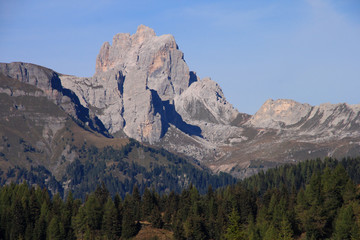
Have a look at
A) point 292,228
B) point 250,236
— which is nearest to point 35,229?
point 250,236

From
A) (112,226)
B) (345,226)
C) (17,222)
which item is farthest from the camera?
(112,226)

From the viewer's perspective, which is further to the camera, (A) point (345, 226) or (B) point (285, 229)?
(B) point (285, 229)

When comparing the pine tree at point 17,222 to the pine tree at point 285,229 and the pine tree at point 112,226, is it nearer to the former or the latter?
the pine tree at point 112,226

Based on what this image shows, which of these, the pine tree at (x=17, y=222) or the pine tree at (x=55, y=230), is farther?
the pine tree at (x=17, y=222)

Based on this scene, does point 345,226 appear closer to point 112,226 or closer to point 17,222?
point 112,226

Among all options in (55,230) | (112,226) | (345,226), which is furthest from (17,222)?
(345,226)

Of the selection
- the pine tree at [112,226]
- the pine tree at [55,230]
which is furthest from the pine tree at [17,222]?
the pine tree at [112,226]

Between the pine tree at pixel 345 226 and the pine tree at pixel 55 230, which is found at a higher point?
the pine tree at pixel 345 226

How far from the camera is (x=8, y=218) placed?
641ft

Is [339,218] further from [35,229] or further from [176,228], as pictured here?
[35,229]

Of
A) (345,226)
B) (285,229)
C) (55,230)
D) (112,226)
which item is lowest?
(55,230)

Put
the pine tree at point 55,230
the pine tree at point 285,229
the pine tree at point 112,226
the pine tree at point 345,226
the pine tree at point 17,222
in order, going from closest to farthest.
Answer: the pine tree at point 345,226 < the pine tree at point 285,229 < the pine tree at point 55,230 < the pine tree at point 17,222 < the pine tree at point 112,226

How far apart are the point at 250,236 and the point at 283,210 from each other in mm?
24328

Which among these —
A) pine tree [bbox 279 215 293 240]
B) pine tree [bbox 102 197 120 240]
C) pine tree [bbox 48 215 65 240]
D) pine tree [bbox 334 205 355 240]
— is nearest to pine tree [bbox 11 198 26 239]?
pine tree [bbox 48 215 65 240]
